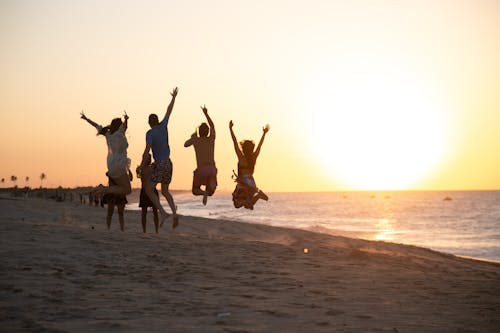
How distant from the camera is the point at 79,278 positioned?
8.28 metres

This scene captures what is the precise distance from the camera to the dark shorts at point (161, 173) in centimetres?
1262

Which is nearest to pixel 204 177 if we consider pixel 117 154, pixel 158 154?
pixel 158 154

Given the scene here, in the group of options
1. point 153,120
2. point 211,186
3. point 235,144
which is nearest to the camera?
point 235,144

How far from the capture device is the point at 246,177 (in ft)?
41.1

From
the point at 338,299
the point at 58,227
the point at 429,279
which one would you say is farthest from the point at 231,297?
the point at 58,227

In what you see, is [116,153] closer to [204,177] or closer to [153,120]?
[153,120]

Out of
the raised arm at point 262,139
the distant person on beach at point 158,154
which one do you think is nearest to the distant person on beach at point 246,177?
the raised arm at point 262,139

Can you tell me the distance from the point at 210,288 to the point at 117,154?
5.43 metres

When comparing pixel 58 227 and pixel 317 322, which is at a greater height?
pixel 58 227

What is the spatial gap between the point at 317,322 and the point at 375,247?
56.2 ft

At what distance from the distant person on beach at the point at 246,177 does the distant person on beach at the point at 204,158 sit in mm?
549

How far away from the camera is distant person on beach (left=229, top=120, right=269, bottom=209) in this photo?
12391mm

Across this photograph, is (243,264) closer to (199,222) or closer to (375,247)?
(375,247)

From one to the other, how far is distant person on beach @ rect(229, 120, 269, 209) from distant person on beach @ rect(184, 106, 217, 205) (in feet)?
1.80
